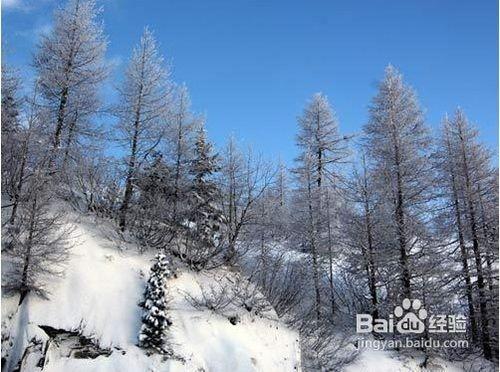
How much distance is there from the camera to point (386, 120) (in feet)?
66.6

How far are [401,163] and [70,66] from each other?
14.7 meters

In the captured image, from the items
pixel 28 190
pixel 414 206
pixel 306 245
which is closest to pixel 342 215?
pixel 306 245

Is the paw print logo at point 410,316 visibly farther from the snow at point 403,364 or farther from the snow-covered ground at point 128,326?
the snow-covered ground at point 128,326

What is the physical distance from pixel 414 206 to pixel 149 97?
12358 millimetres

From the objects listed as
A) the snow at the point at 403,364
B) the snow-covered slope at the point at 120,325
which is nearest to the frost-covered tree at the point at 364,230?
the snow at the point at 403,364

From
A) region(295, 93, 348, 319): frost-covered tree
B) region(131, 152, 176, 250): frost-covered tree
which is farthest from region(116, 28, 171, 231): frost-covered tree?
region(295, 93, 348, 319): frost-covered tree

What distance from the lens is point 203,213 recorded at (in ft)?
63.9

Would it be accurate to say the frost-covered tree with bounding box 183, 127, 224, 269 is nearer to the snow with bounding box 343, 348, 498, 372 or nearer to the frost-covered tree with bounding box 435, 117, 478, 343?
the snow with bounding box 343, 348, 498, 372

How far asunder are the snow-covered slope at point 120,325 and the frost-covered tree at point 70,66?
223 inches

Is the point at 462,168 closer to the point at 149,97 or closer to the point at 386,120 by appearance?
the point at 386,120

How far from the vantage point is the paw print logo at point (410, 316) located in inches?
707

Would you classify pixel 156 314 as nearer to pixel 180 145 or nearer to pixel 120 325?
pixel 120 325

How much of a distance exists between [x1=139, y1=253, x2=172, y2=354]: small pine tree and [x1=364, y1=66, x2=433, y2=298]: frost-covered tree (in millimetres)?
9521

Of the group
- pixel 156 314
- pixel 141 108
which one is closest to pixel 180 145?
pixel 141 108
